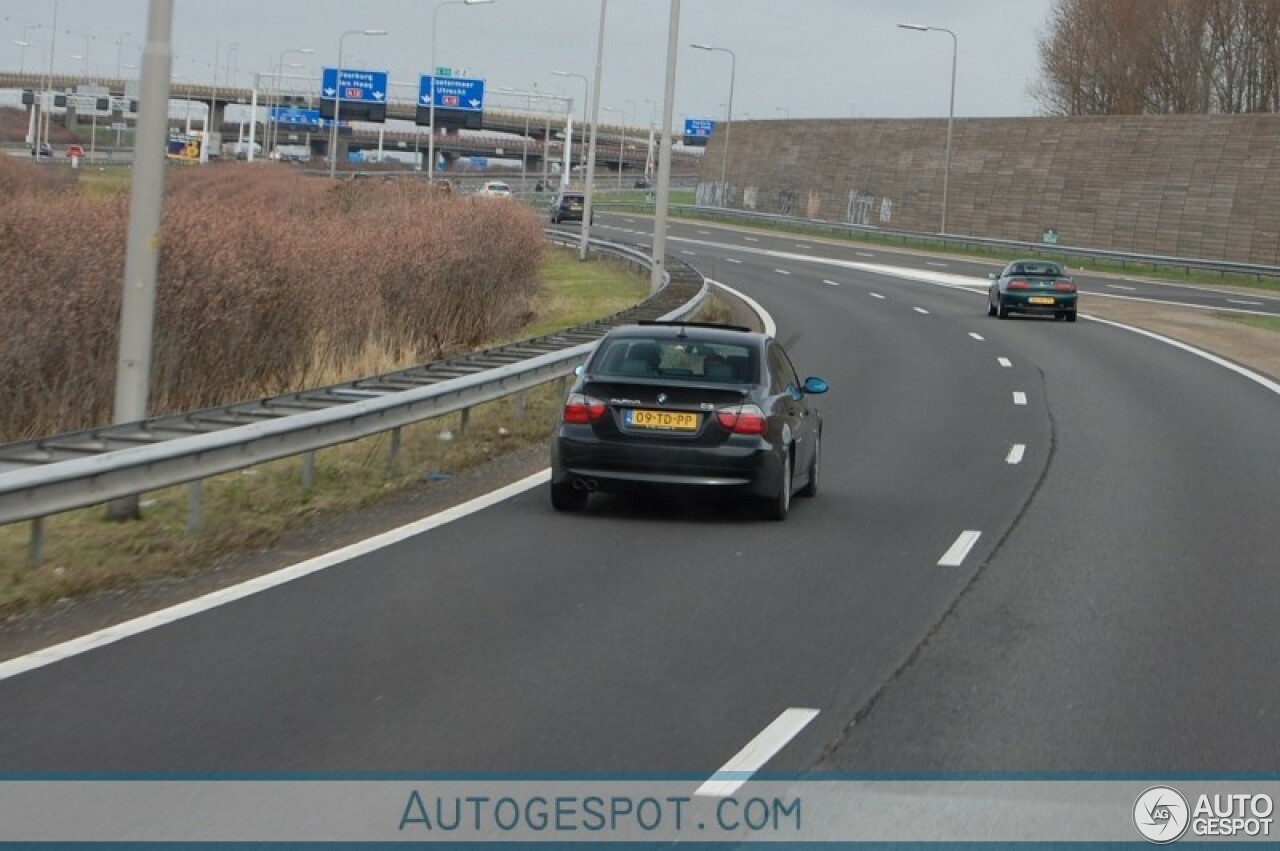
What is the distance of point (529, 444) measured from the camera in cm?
1897

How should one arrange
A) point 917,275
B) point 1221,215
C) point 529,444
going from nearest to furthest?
1. point 529,444
2. point 917,275
3. point 1221,215

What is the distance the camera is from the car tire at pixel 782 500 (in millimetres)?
14289

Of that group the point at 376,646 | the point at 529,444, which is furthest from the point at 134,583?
the point at 529,444

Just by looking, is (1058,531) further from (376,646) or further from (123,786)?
(123,786)

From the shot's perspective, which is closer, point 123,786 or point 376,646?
point 123,786

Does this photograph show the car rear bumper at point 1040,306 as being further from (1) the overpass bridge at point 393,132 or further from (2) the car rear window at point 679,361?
(1) the overpass bridge at point 393,132

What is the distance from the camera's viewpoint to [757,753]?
7.57m

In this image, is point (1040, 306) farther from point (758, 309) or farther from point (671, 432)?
point (671, 432)

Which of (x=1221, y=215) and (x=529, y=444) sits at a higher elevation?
(x=1221, y=215)

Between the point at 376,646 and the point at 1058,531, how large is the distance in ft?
21.7

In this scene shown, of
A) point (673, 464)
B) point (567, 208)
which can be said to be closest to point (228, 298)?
point (673, 464)

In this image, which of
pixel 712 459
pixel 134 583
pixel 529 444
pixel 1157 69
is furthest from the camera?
pixel 1157 69

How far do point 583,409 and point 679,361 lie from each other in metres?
0.99

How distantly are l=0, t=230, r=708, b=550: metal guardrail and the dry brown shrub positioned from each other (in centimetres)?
298
